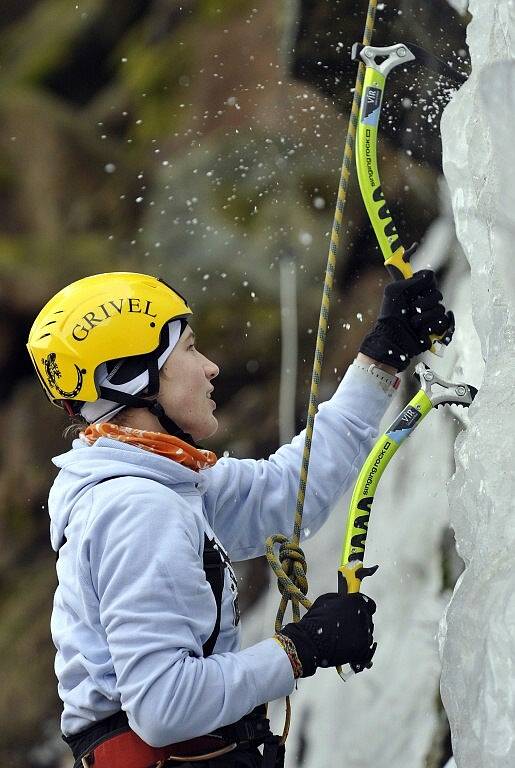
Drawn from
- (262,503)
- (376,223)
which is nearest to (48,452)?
(262,503)

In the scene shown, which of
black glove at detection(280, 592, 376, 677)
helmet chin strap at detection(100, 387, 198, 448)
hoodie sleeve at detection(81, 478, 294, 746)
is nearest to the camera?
hoodie sleeve at detection(81, 478, 294, 746)

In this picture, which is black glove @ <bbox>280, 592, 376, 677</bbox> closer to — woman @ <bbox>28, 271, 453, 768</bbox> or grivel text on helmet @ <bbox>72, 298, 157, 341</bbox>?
woman @ <bbox>28, 271, 453, 768</bbox>

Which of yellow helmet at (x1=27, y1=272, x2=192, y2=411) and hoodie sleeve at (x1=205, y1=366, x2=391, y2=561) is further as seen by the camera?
hoodie sleeve at (x1=205, y1=366, x2=391, y2=561)

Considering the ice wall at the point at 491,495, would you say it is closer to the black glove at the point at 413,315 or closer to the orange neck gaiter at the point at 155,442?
the black glove at the point at 413,315

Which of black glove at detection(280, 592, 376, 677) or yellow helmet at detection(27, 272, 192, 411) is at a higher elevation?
yellow helmet at detection(27, 272, 192, 411)

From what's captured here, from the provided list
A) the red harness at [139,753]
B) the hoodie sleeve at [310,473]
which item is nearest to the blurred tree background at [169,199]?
the hoodie sleeve at [310,473]

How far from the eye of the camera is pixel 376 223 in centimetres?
143

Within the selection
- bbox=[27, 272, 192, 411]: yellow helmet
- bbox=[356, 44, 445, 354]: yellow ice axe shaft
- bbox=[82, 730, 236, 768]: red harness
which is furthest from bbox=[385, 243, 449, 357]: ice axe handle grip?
bbox=[82, 730, 236, 768]: red harness

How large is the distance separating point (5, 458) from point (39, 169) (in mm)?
744

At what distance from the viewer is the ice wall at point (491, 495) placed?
3.82ft

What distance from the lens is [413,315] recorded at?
1.39 metres

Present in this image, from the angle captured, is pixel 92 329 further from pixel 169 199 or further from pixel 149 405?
pixel 169 199

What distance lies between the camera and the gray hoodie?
3.61 feet

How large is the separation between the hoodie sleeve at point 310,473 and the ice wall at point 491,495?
0.63 ft
